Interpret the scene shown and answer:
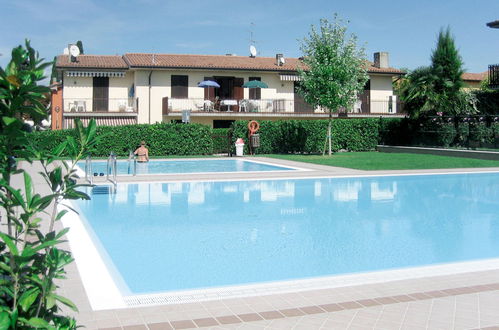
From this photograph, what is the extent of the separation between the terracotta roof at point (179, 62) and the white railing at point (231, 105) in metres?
2.45

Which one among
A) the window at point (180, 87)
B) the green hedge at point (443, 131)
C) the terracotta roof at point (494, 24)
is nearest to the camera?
the green hedge at point (443, 131)

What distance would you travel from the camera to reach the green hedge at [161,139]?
3070 centimetres

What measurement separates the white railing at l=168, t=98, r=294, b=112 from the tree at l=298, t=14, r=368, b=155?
10250 mm

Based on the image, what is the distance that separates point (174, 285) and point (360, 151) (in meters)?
29.5

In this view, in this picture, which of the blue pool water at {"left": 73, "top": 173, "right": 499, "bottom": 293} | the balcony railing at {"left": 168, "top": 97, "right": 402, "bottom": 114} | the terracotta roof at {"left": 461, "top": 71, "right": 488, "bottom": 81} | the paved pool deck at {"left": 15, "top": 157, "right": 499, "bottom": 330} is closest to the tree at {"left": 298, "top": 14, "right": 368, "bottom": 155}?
the balcony railing at {"left": 168, "top": 97, "right": 402, "bottom": 114}

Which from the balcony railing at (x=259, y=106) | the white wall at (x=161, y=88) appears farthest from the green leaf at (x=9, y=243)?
the white wall at (x=161, y=88)

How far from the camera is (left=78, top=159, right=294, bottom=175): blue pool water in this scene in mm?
23453

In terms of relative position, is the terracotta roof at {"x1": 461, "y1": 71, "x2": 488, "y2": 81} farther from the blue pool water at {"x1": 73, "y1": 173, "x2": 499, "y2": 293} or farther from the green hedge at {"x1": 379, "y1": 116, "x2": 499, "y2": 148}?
the blue pool water at {"x1": 73, "y1": 173, "x2": 499, "y2": 293}

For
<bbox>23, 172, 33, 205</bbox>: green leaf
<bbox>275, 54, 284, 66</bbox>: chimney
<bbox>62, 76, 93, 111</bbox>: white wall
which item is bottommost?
<bbox>23, 172, 33, 205</bbox>: green leaf

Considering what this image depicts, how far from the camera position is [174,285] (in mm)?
7285

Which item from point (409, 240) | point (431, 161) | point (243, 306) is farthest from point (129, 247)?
point (431, 161)

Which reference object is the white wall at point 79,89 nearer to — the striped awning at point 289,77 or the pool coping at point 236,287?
the striped awning at point 289,77

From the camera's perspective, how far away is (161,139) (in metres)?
31.5

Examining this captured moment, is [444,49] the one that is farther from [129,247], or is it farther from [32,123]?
[32,123]
